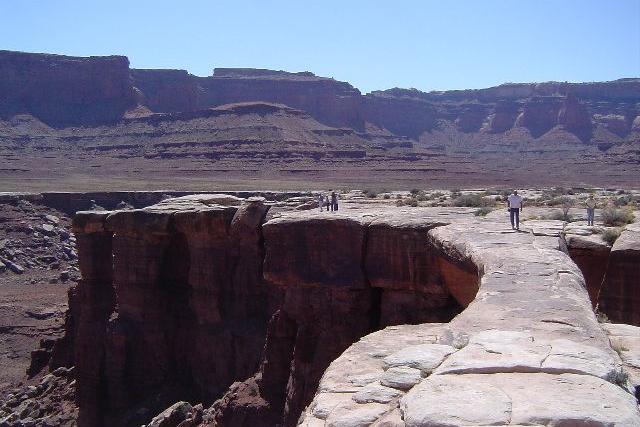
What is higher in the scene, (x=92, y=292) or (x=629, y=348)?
(x=629, y=348)

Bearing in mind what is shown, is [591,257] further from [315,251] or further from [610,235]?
[315,251]

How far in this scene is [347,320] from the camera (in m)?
13.4

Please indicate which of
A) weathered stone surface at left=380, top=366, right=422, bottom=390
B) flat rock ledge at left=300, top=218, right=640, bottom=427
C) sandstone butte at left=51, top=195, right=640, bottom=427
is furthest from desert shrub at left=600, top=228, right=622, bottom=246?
weathered stone surface at left=380, top=366, right=422, bottom=390

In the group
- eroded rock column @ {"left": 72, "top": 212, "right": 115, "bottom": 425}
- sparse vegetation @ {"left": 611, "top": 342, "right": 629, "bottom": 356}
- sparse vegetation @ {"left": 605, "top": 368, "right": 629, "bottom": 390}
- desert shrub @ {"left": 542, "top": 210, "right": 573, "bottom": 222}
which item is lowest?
eroded rock column @ {"left": 72, "top": 212, "right": 115, "bottom": 425}

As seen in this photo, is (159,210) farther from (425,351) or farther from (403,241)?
(425,351)

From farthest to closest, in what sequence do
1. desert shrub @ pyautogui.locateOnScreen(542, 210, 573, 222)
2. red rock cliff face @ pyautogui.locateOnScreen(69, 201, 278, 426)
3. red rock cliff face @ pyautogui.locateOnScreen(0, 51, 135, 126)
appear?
red rock cliff face @ pyautogui.locateOnScreen(0, 51, 135, 126) < red rock cliff face @ pyautogui.locateOnScreen(69, 201, 278, 426) < desert shrub @ pyautogui.locateOnScreen(542, 210, 573, 222)

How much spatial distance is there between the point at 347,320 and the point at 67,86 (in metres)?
110

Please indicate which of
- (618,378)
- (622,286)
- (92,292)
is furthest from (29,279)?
(618,378)

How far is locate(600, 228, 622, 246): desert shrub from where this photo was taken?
13422 mm

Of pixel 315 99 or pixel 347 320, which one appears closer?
pixel 347 320

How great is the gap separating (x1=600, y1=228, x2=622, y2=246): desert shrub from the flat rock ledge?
19.2 ft

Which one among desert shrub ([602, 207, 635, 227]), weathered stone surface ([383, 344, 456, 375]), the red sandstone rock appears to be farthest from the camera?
desert shrub ([602, 207, 635, 227])

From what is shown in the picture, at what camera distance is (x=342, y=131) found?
113625mm

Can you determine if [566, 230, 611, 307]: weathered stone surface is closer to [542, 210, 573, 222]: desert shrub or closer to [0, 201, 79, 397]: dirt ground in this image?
[542, 210, 573, 222]: desert shrub
